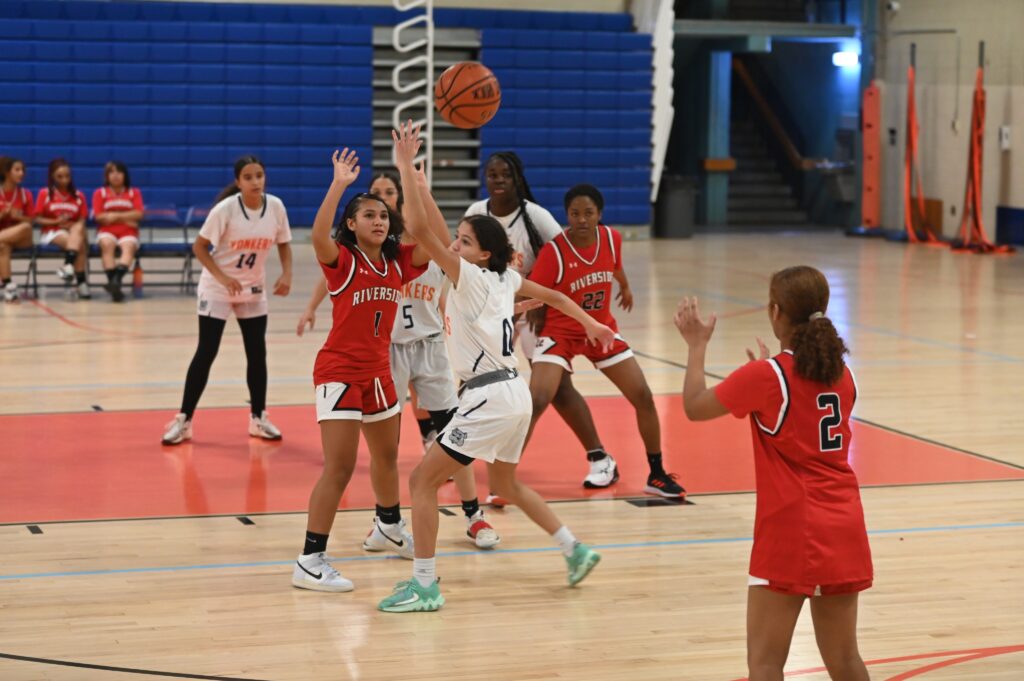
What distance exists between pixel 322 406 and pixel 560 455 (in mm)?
2444

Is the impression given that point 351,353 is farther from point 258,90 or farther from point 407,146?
point 258,90

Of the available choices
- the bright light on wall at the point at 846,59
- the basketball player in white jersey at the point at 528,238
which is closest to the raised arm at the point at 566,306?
the basketball player in white jersey at the point at 528,238

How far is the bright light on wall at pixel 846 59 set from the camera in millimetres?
23469

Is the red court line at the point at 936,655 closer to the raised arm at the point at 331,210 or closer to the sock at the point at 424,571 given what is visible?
the sock at the point at 424,571

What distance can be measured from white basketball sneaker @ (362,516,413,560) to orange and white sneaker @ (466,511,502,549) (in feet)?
0.91

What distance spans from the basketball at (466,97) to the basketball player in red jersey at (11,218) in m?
7.97

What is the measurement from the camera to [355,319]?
16.9 feet

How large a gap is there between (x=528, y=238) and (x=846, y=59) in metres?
18.4

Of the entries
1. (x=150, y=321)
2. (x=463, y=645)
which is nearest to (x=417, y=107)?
(x=150, y=321)

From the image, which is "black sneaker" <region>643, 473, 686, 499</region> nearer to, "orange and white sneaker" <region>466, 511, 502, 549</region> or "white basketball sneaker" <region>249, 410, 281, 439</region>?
"orange and white sneaker" <region>466, 511, 502, 549</region>

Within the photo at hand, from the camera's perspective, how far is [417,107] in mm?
19969

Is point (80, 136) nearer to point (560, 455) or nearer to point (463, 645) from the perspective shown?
point (560, 455)

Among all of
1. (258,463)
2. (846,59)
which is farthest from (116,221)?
(846,59)

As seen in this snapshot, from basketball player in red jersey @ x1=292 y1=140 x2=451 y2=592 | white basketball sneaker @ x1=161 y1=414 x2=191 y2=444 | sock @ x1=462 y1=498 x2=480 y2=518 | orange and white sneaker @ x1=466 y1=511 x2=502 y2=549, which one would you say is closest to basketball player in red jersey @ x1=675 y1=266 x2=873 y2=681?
basketball player in red jersey @ x1=292 y1=140 x2=451 y2=592
